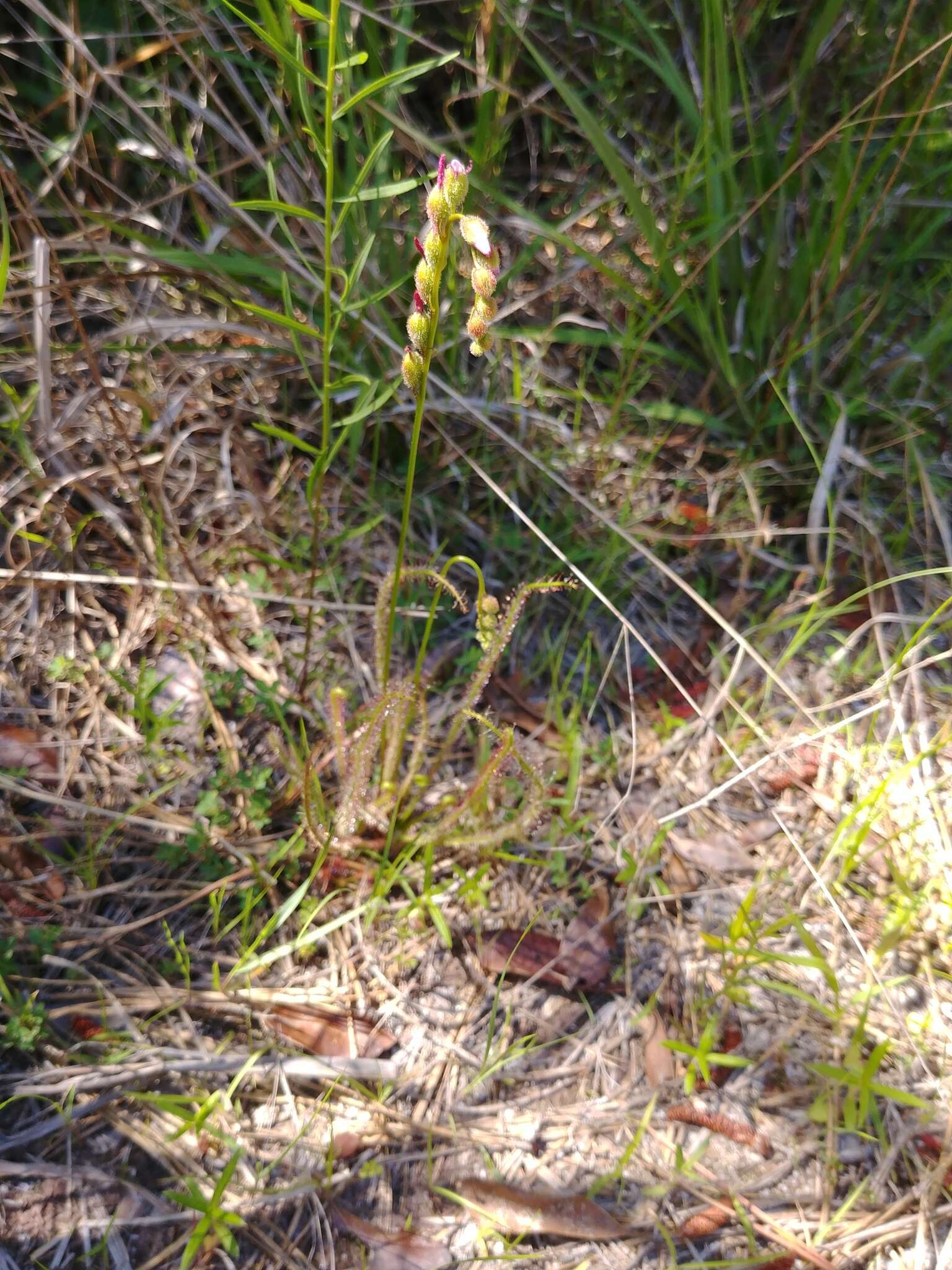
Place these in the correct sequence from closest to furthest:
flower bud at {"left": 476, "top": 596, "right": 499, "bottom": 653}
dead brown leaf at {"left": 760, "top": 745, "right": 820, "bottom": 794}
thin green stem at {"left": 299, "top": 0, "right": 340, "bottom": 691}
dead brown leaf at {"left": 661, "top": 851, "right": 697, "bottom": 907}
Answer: thin green stem at {"left": 299, "top": 0, "right": 340, "bottom": 691}, flower bud at {"left": 476, "top": 596, "right": 499, "bottom": 653}, dead brown leaf at {"left": 661, "top": 851, "right": 697, "bottom": 907}, dead brown leaf at {"left": 760, "top": 745, "right": 820, "bottom": 794}

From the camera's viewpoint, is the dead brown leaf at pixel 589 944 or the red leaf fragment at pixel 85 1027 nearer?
the red leaf fragment at pixel 85 1027

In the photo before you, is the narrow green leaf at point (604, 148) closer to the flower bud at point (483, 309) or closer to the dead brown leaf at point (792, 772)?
the flower bud at point (483, 309)

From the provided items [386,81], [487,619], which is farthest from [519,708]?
[386,81]

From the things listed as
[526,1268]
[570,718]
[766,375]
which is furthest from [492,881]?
Result: [766,375]

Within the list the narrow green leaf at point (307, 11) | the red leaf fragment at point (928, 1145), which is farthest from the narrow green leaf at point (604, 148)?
the red leaf fragment at point (928, 1145)

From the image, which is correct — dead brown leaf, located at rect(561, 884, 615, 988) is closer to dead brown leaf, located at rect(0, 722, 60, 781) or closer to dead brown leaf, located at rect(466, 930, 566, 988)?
dead brown leaf, located at rect(466, 930, 566, 988)

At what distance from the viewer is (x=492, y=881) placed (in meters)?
1.73

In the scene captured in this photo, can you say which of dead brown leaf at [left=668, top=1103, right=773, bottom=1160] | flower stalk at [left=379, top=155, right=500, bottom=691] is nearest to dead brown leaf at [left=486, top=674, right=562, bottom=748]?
dead brown leaf at [left=668, top=1103, right=773, bottom=1160]

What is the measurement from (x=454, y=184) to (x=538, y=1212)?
1505mm

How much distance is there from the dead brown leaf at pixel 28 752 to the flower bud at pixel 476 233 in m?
1.27

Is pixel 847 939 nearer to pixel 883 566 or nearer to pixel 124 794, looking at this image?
pixel 883 566

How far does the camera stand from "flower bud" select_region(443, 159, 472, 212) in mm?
958

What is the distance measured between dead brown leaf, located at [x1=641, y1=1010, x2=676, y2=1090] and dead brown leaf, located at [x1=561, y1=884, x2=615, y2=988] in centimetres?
11

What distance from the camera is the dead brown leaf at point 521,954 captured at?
1.65 meters
